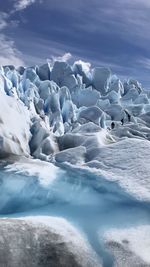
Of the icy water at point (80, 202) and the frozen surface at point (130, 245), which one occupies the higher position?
the frozen surface at point (130, 245)

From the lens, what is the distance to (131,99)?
3619 centimetres

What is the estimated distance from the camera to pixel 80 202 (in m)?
6.14

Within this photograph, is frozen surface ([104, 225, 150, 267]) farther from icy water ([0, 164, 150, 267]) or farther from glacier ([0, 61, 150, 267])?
icy water ([0, 164, 150, 267])

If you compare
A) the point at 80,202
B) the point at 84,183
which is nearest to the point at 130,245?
the point at 80,202

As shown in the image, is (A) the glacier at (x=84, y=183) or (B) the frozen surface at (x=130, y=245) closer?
(B) the frozen surface at (x=130, y=245)

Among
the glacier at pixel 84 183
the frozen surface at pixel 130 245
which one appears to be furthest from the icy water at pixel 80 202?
the frozen surface at pixel 130 245

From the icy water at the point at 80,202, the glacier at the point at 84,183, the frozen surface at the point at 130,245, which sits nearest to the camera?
the frozen surface at the point at 130,245

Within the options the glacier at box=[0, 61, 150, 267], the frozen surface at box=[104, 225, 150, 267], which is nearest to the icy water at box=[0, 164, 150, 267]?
the glacier at box=[0, 61, 150, 267]

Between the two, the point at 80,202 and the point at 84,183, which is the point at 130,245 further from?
the point at 84,183

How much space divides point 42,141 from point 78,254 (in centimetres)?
742

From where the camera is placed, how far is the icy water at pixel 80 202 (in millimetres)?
5254

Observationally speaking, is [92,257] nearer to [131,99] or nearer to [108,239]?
[108,239]

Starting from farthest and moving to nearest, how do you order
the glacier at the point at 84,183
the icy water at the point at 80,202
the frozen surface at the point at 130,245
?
1. the icy water at the point at 80,202
2. the glacier at the point at 84,183
3. the frozen surface at the point at 130,245

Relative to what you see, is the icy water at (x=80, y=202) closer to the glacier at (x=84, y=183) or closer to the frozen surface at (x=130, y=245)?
the glacier at (x=84, y=183)
